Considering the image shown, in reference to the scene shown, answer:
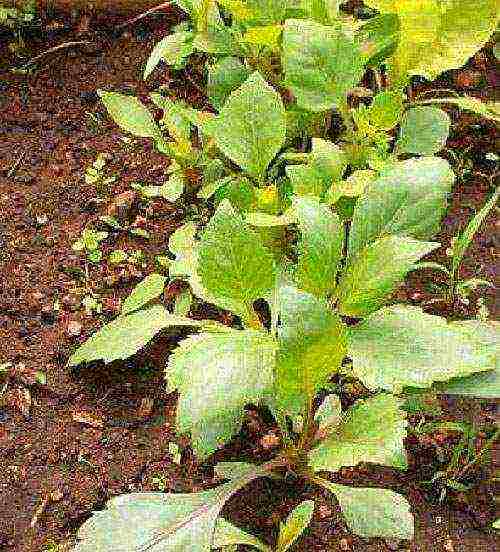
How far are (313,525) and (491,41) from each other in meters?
0.91

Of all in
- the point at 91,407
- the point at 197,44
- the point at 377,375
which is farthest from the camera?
the point at 197,44

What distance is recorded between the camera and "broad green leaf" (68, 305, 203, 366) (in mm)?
1113

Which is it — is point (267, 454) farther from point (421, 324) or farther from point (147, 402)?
point (421, 324)

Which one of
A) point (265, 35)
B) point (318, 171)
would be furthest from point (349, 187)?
point (265, 35)

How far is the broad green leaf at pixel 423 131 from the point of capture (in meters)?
1.26

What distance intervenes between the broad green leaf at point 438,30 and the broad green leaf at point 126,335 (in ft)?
Result: 1.67

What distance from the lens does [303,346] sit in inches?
34.0

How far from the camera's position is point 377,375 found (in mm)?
894

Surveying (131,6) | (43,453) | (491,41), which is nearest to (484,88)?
(491,41)

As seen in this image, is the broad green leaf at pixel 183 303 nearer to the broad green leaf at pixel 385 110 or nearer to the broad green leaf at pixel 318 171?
the broad green leaf at pixel 318 171

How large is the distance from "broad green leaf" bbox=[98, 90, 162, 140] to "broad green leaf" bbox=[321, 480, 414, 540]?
2.07ft

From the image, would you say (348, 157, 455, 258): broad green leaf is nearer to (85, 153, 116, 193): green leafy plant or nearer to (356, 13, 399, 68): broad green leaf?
(356, 13, 399, 68): broad green leaf

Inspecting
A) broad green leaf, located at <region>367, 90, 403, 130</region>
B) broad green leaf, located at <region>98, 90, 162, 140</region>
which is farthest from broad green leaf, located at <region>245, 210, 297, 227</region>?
broad green leaf, located at <region>98, 90, 162, 140</region>

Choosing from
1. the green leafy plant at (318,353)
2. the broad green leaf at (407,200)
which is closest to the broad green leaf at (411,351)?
the green leafy plant at (318,353)
